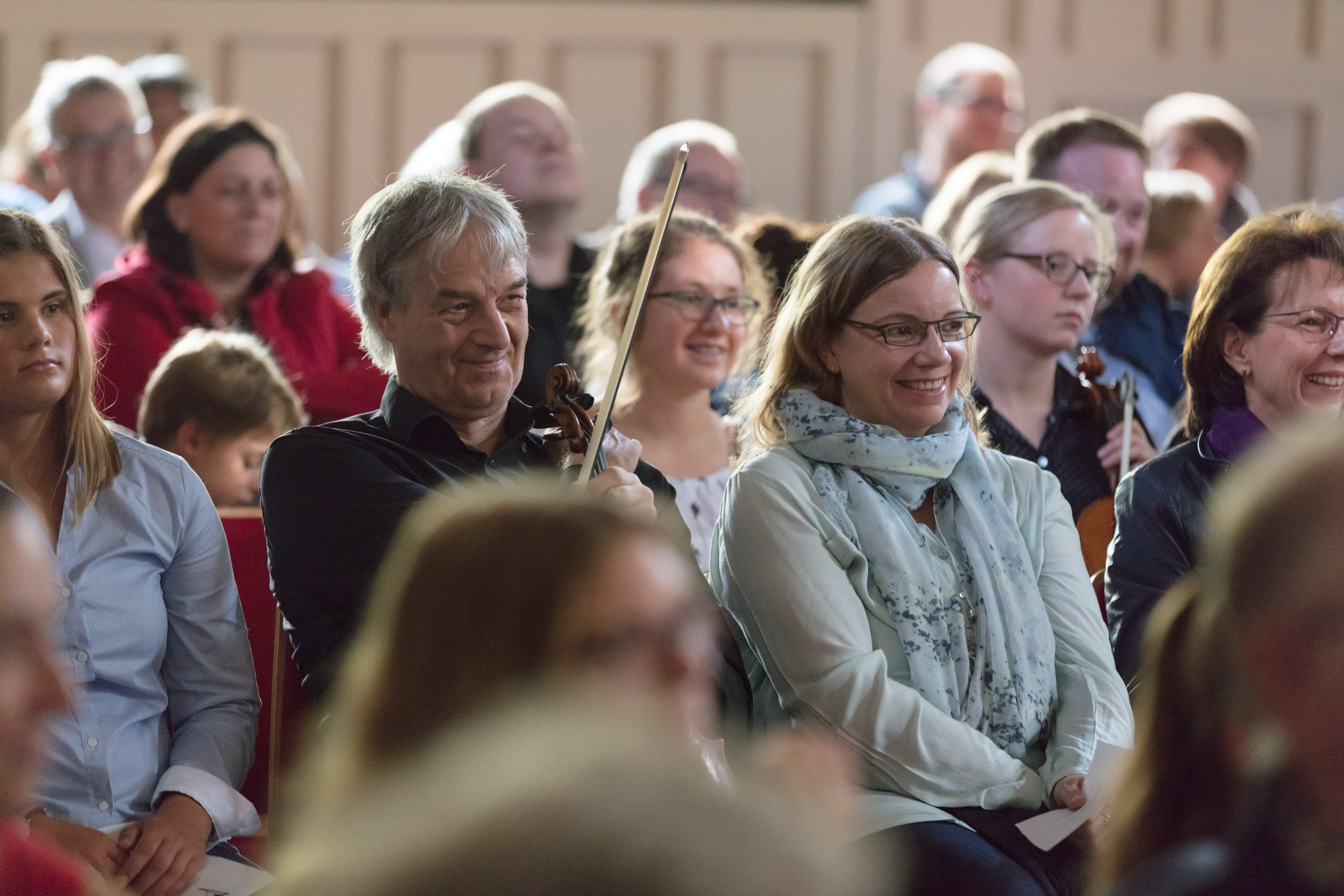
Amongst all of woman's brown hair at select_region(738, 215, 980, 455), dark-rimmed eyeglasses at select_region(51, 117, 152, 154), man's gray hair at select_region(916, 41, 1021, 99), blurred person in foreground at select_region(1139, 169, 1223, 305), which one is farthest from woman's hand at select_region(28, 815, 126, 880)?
man's gray hair at select_region(916, 41, 1021, 99)

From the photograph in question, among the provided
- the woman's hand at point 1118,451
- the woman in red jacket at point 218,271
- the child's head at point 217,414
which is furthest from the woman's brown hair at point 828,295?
the woman in red jacket at point 218,271

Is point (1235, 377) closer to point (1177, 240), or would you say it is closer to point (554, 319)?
point (554, 319)

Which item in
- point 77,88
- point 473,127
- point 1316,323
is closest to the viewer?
point 1316,323

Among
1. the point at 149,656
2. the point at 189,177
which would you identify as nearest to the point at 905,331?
the point at 149,656

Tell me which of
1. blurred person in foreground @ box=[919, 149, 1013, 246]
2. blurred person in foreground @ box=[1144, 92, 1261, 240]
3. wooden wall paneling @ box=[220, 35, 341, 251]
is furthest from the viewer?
wooden wall paneling @ box=[220, 35, 341, 251]

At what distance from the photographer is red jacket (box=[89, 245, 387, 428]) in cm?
295

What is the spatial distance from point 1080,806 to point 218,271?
2.17m

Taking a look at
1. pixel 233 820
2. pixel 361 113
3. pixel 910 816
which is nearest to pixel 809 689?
pixel 910 816

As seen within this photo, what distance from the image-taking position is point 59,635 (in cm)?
179

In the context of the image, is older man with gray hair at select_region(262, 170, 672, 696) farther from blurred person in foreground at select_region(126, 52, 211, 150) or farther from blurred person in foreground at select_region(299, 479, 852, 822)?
blurred person in foreground at select_region(126, 52, 211, 150)

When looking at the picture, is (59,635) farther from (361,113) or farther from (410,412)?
(361,113)

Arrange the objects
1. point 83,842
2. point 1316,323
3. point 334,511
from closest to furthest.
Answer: point 83,842
point 334,511
point 1316,323

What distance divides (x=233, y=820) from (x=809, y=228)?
1.90m

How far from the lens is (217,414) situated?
260 cm
